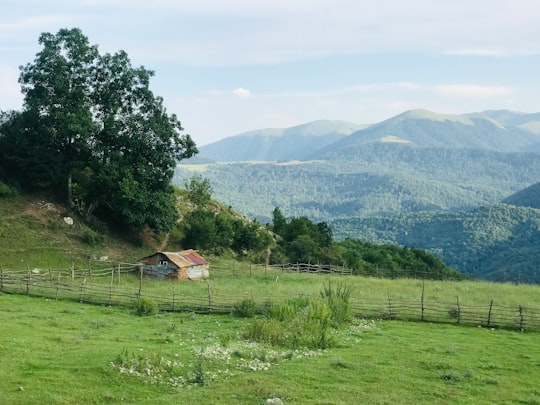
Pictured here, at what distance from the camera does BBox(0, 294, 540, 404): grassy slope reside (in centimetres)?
1900

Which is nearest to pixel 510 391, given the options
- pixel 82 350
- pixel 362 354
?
pixel 362 354

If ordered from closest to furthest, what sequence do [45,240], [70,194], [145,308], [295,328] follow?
[295,328]
[145,308]
[45,240]
[70,194]

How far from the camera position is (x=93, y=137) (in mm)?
57156

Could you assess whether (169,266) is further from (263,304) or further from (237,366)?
(237,366)

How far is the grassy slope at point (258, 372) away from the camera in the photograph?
19.0 meters

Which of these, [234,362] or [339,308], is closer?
[234,362]

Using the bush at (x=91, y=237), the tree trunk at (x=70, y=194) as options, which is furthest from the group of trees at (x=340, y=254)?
the tree trunk at (x=70, y=194)

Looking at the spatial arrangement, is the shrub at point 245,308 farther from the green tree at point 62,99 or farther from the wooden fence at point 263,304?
the green tree at point 62,99

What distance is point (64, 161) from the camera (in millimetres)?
56688

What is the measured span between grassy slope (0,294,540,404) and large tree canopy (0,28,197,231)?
80.2ft

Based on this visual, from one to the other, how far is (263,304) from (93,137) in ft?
99.4

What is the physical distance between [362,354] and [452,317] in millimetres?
13312

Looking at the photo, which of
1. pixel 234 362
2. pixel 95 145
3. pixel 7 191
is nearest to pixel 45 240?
pixel 7 191

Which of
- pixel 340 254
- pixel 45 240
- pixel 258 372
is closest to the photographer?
pixel 258 372
